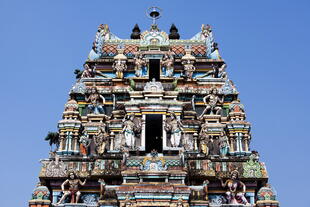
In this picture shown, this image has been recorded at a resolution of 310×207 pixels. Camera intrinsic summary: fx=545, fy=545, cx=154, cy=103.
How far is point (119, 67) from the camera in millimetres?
40531

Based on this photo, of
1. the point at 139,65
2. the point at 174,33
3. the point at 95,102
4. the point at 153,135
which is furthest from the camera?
the point at 174,33

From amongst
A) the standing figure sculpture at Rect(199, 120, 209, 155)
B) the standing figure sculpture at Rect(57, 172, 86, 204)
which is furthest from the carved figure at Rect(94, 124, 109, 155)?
the standing figure sculpture at Rect(199, 120, 209, 155)

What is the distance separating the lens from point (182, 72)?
4134cm

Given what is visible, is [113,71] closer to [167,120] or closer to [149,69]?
[149,69]

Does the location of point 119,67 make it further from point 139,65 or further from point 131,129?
point 131,129

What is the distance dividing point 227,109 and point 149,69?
6853 mm

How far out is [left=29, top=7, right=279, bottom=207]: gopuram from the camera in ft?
97.2

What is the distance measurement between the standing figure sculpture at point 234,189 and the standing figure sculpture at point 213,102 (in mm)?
6738

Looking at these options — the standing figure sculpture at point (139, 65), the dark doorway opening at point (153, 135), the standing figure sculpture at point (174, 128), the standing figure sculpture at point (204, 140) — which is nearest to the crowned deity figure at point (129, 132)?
the dark doorway opening at point (153, 135)

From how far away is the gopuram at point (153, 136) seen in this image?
2963 cm

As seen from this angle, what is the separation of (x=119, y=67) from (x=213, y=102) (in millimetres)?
8047

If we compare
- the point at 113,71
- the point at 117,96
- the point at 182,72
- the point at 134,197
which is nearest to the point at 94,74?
the point at 113,71

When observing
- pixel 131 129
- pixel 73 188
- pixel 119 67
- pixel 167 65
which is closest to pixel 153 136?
pixel 131 129

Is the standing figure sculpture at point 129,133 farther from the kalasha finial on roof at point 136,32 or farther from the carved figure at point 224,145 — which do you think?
the kalasha finial on roof at point 136,32
